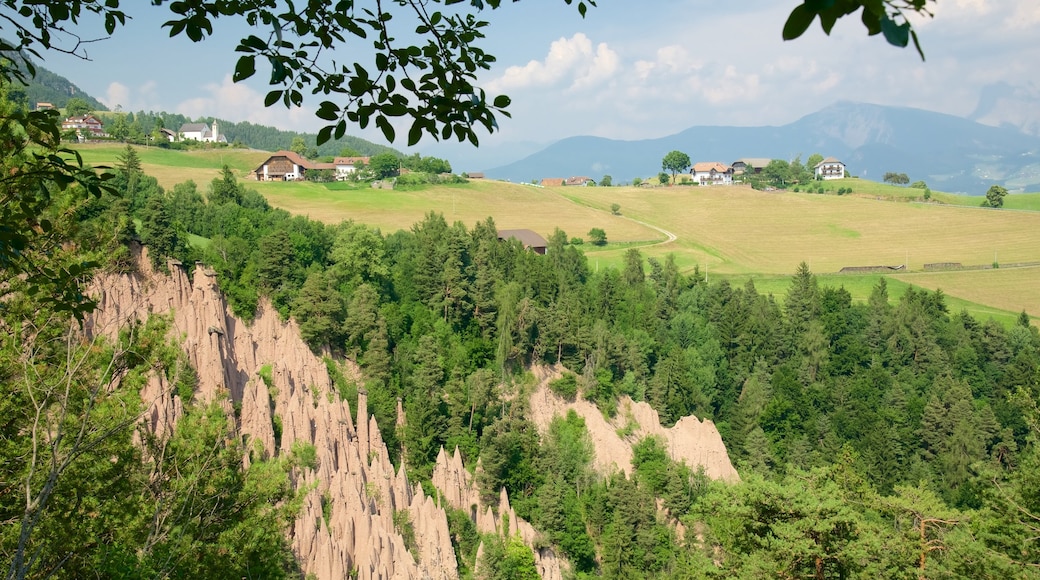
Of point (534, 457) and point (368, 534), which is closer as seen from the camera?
point (368, 534)

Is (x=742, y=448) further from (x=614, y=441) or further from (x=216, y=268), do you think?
(x=216, y=268)

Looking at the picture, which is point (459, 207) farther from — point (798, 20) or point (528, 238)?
point (798, 20)

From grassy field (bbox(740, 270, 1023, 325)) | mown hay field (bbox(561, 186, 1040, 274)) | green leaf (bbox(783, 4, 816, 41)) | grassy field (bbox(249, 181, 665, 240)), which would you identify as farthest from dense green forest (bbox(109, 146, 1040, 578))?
green leaf (bbox(783, 4, 816, 41))

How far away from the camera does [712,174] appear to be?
474 ft

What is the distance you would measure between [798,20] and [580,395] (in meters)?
46.9

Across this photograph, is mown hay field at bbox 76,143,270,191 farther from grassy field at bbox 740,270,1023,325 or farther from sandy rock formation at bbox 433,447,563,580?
grassy field at bbox 740,270,1023,325

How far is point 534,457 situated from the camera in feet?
144

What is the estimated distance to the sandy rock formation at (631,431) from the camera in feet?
156

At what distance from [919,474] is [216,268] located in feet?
138

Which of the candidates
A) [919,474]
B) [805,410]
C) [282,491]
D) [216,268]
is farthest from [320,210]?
[282,491]

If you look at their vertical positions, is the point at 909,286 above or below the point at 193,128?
below

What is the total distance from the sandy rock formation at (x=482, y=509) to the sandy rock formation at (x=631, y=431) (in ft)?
22.1

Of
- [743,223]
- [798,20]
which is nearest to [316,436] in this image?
[798,20]

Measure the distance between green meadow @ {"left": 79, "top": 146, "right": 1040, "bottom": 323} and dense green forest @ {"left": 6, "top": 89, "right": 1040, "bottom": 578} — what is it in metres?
9.79
